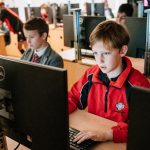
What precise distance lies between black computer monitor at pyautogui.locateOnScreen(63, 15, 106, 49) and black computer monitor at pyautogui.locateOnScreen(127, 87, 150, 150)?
2.26 m

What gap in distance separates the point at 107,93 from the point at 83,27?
5.55 ft

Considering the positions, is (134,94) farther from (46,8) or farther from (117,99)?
(46,8)

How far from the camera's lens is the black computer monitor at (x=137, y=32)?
8.10ft

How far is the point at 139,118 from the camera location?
0.59 m

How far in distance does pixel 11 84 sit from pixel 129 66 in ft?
2.39

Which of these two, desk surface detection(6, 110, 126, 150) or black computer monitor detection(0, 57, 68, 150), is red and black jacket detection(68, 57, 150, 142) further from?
black computer monitor detection(0, 57, 68, 150)

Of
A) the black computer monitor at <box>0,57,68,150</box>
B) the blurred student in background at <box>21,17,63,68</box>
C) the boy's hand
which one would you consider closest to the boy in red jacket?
the boy's hand

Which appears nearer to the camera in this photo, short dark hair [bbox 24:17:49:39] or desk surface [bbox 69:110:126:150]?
desk surface [bbox 69:110:126:150]

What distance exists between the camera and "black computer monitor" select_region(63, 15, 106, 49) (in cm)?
284

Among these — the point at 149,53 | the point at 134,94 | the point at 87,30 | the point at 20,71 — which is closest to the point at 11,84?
the point at 20,71

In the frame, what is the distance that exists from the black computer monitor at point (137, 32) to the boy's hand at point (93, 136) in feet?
5.14

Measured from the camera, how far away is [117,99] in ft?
4.42

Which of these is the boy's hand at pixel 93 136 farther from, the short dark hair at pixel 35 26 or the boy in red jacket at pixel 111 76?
the short dark hair at pixel 35 26

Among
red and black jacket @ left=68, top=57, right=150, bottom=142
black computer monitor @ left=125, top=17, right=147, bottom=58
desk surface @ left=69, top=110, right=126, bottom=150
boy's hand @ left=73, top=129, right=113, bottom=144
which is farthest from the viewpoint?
black computer monitor @ left=125, top=17, right=147, bottom=58
